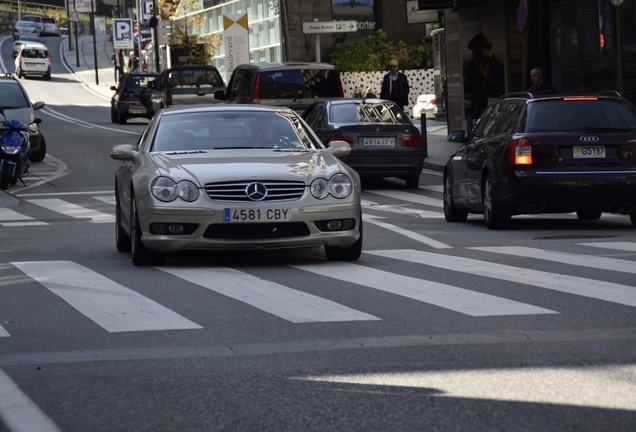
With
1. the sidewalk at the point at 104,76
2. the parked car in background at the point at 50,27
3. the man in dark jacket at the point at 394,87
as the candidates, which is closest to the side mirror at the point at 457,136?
the sidewalk at the point at 104,76

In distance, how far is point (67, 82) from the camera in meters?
81.8

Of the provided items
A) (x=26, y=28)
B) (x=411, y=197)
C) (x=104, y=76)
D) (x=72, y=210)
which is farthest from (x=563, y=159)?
(x=26, y=28)

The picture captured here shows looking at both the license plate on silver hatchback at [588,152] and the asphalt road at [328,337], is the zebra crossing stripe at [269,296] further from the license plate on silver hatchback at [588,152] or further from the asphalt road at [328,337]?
the license plate on silver hatchback at [588,152]

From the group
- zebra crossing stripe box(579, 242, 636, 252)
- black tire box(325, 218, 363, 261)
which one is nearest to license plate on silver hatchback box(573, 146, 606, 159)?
zebra crossing stripe box(579, 242, 636, 252)

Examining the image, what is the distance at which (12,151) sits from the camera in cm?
2338

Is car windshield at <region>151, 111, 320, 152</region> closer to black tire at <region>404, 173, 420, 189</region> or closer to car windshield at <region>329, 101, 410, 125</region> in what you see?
car windshield at <region>329, 101, 410, 125</region>

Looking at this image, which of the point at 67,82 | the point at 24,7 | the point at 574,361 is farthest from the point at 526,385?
the point at 24,7

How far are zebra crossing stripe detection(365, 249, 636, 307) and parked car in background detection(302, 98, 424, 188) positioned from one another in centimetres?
933

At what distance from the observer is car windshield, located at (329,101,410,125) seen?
73.3 feet

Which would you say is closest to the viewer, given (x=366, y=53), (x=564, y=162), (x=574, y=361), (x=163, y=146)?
(x=574, y=361)

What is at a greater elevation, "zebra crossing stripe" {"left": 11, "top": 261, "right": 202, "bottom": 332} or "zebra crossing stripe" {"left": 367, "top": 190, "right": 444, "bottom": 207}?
"zebra crossing stripe" {"left": 11, "top": 261, "right": 202, "bottom": 332}

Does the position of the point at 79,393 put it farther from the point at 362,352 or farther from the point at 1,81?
the point at 1,81

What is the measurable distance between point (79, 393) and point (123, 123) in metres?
40.4

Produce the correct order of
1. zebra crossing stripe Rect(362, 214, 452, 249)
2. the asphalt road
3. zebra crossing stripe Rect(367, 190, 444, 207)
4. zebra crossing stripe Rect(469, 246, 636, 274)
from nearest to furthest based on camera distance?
the asphalt road → zebra crossing stripe Rect(469, 246, 636, 274) → zebra crossing stripe Rect(362, 214, 452, 249) → zebra crossing stripe Rect(367, 190, 444, 207)
